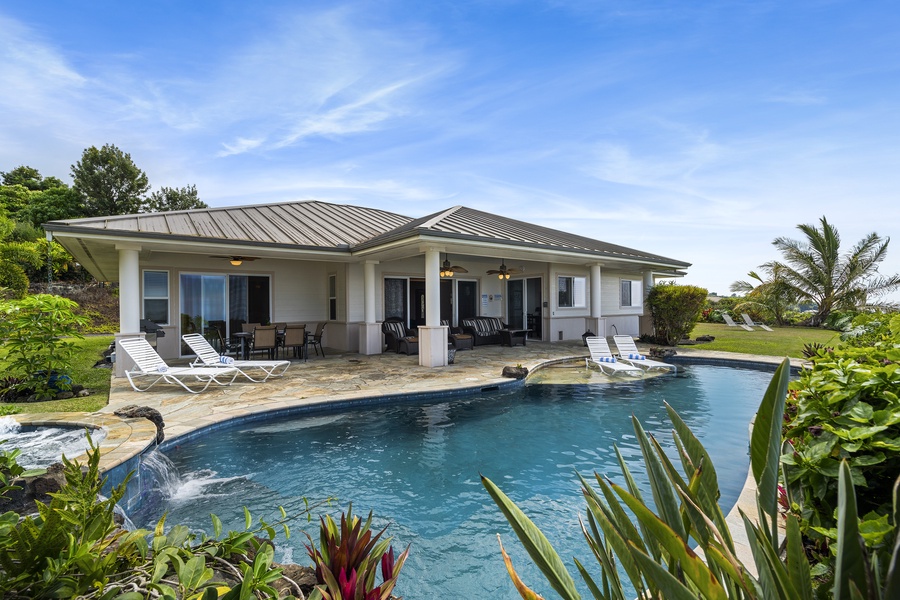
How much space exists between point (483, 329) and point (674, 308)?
699cm

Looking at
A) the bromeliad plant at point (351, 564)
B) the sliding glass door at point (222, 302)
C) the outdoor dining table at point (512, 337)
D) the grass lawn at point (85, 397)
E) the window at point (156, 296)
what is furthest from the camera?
the outdoor dining table at point (512, 337)

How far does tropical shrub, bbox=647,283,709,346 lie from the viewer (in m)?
15.3

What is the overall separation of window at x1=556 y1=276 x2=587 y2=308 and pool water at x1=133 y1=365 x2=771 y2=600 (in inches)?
339

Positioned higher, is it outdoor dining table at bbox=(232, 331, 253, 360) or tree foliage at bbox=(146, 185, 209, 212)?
tree foliage at bbox=(146, 185, 209, 212)

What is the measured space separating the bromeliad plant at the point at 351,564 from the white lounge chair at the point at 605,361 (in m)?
9.20

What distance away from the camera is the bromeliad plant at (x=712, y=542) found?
0.74 m

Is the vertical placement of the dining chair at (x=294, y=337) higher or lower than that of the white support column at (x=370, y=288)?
lower

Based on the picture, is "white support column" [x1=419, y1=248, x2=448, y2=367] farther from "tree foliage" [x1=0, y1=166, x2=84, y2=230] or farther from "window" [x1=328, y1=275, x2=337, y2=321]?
"tree foliage" [x1=0, y1=166, x2=84, y2=230]

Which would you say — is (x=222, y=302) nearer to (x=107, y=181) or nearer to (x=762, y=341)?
(x=762, y=341)

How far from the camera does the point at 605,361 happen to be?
10.8m

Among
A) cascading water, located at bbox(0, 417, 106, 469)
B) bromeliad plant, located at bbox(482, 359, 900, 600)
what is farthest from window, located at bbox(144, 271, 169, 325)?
bromeliad plant, located at bbox(482, 359, 900, 600)

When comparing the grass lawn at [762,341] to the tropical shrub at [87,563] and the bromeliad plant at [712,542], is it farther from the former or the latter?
the tropical shrub at [87,563]

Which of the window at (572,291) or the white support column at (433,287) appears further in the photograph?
the window at (572,291)

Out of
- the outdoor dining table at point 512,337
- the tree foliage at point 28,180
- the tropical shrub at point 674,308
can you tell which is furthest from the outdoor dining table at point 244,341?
the tree foliage at point 28,180
